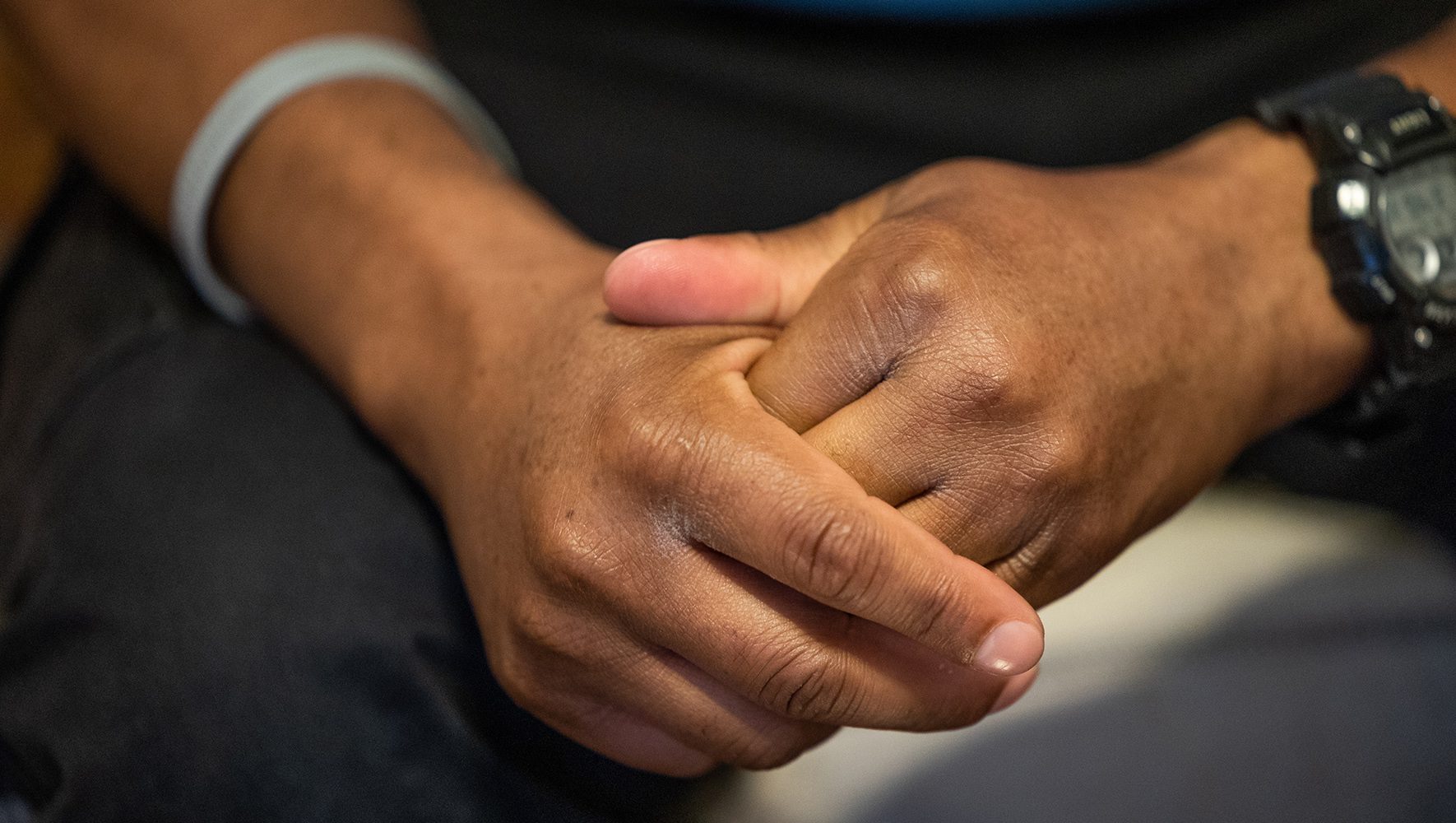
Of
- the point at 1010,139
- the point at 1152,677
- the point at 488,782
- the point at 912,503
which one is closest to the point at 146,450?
the point at 488,782

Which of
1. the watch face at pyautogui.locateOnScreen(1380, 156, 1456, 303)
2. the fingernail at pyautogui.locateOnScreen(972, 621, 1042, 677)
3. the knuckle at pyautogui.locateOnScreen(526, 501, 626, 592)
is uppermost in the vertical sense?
the watch face at pyautogui.locateOnScreen(1380, 156, 1456, 303)

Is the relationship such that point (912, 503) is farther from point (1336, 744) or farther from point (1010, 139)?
point (1336, 744)

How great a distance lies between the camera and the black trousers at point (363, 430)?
69 cm

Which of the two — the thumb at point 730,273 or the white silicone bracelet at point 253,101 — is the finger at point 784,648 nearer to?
the thumb at point 730,273

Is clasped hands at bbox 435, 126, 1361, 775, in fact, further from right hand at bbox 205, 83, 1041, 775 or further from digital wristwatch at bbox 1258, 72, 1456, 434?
digital wristwatch at bbox 1258, 72, 1456, 434

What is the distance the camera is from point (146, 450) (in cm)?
77

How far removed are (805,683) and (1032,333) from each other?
0.75 ft

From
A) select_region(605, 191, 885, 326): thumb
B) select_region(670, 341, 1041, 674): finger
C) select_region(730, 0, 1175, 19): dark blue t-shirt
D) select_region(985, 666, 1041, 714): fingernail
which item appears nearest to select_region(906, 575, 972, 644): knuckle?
select_region(670, 341, 1041, 674): finger

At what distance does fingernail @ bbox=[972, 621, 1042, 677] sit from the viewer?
1.73 feet

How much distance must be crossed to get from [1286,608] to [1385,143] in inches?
19.8

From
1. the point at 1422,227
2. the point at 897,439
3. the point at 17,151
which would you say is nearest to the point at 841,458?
the point at 897,439

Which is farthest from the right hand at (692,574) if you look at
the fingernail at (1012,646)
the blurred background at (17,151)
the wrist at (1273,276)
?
the blurred background at (17,151)

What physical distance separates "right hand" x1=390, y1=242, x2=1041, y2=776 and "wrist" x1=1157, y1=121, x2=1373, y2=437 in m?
0.28

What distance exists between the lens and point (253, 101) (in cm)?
81
